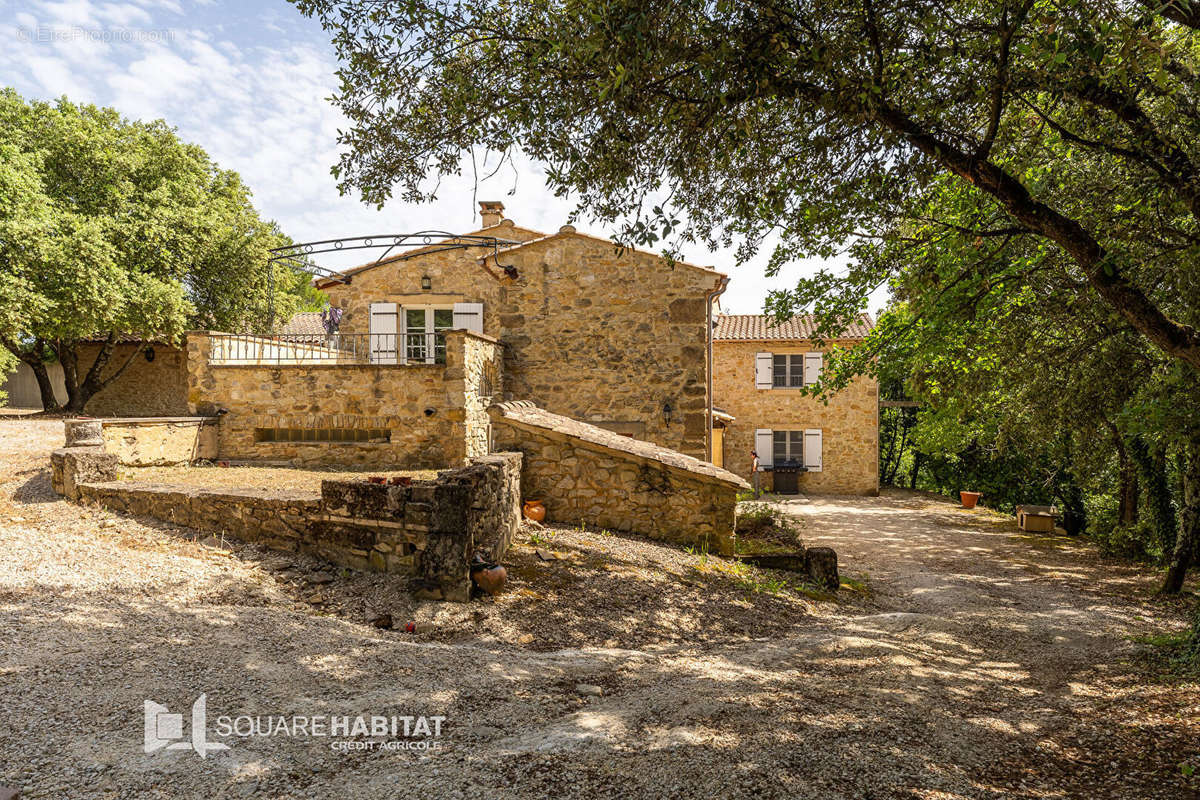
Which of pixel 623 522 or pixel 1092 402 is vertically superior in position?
pixel 1092 402

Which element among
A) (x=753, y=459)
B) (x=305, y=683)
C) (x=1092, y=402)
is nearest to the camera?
(x=305, y=683)

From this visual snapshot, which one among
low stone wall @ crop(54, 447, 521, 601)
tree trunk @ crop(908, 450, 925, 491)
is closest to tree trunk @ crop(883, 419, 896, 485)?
tree trunk @ crop(908, 450, 925, 491)

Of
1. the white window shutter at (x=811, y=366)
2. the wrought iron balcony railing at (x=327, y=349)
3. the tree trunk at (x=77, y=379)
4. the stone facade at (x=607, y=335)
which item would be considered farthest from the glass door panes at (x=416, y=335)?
the white window shutter at (x=811, y=366)

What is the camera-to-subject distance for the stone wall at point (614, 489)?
7531 mm

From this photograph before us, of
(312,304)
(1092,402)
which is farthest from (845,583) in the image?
(312,304)

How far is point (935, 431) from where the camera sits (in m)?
16.0

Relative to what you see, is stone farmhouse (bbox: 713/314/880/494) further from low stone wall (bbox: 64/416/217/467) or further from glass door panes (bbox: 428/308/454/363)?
low stone wall (bbox: 64/416/217/467)

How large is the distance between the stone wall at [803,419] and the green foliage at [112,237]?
509 inches

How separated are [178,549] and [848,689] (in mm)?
5771

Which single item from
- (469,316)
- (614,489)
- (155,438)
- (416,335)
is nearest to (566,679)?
(614,489)

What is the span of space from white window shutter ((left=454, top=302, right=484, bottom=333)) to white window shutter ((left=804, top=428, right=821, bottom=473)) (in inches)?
409

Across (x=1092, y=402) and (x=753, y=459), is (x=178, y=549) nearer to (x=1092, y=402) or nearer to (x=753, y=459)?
(x=1092, y=402)

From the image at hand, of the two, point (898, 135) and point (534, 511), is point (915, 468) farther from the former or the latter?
point (898, 135)

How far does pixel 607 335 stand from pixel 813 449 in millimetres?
9250
